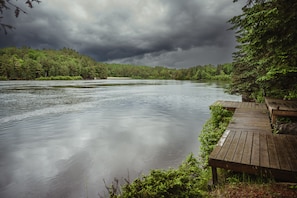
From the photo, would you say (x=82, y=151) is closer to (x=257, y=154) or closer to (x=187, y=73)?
(x=257, y=154)

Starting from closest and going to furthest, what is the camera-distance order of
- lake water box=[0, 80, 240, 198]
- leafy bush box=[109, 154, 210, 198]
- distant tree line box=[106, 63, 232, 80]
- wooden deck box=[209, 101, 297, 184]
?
1. leafy bush box=[109, 154, 210, 198]
2. wooden deck box=[209, 101, 297, 184]
3. lake water box=[0, 80, 240, 198]
4. distant tree line box=[106, 63, 232, 80]

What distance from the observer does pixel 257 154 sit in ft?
11.0

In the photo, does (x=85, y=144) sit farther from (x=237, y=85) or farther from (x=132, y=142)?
(x=237, y=85)

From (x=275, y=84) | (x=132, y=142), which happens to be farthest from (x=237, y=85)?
(x=132, y=142)

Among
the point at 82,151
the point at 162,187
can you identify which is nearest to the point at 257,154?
the point at 162,187

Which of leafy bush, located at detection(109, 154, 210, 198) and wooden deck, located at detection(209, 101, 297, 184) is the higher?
wooden deck, located at detection(209, 101, 297, 184)

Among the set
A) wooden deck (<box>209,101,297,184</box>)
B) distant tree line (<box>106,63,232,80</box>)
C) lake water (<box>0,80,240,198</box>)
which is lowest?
lake water (<box>0,80,240,198</box>)

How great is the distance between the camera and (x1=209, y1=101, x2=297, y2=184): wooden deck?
2863 mm

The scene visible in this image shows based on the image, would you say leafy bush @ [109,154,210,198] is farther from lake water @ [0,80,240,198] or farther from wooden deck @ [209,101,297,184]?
lake water @ [0,80,240,198]

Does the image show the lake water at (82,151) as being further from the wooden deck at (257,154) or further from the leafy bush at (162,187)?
the wooden deck at (257,154)

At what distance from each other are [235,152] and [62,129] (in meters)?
8.48

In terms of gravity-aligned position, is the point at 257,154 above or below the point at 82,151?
above

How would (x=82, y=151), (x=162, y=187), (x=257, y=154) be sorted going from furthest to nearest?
(x=82, y=151) < (x=257, y=154) < (x=162, y=187)

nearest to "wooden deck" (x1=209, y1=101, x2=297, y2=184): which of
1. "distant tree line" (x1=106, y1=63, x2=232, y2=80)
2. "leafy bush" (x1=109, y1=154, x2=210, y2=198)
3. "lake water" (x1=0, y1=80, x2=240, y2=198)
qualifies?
"leafy bush" (x1=109, y1=154, x2=210, y2=198)
